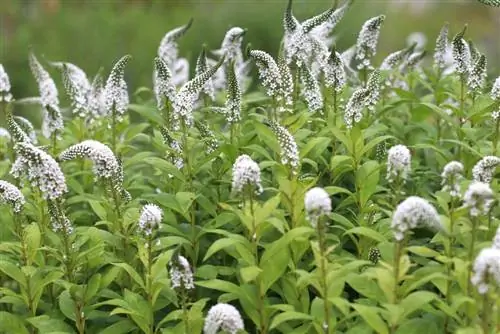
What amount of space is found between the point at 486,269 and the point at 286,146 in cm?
99

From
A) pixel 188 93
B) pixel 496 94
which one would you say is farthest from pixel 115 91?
pixel 496 94

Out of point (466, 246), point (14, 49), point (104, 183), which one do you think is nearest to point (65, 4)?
point (14, 49)

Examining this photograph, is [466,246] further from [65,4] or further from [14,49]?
[65,4]

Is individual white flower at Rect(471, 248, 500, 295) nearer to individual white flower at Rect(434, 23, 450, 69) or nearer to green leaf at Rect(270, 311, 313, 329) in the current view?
green leaf at Rect(270, 311, 313, 329)

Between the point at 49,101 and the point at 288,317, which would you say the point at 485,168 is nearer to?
the point at 288,317

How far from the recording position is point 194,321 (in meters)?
3.20

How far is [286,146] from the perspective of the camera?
3.33m

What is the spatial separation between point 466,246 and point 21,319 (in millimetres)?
1828

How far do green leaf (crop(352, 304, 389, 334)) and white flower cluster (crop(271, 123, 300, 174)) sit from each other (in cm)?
65

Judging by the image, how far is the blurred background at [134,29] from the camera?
38.9 ft

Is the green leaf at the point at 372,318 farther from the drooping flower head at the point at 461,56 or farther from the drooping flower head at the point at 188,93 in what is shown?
the drooping flower head at the point at 461,56

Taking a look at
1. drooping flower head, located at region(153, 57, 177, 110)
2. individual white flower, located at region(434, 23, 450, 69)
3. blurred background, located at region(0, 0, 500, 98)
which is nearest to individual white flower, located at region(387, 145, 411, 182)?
drooping flower head, located at region(153, 57, 177, 110)

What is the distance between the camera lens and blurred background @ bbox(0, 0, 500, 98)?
1184 cm

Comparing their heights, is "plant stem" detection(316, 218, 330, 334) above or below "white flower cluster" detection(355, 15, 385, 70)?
below
